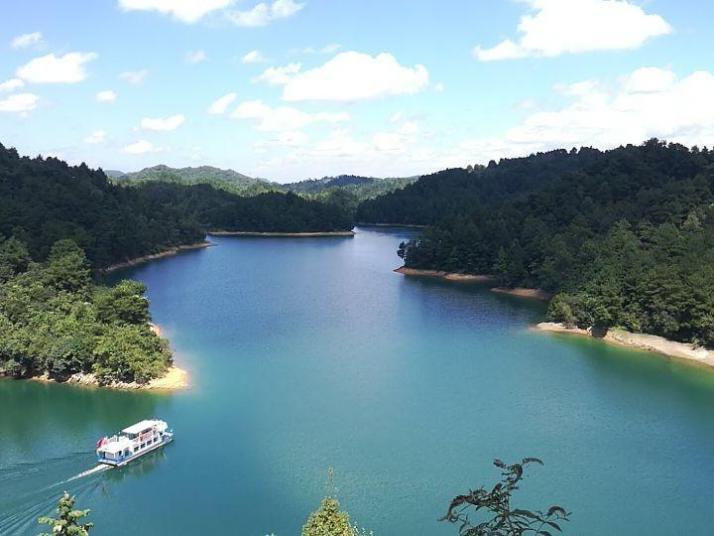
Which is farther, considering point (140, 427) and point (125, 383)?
point (125, 383)

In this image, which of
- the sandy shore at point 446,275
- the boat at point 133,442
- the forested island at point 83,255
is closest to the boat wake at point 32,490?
the boat at point 133,442

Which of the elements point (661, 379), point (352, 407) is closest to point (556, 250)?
point (661, 379)

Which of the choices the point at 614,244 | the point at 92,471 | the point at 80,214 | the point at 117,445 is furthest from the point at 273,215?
the point at 92,471

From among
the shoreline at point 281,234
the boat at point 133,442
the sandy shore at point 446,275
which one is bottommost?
the boat at point 133,442

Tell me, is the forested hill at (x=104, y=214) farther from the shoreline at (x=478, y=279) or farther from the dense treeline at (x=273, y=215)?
the shoreline at (x=478, y=279)

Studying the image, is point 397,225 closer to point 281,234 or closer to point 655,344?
point 281,234

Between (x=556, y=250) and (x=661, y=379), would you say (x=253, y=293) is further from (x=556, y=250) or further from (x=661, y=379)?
→ (x=661, y=379)

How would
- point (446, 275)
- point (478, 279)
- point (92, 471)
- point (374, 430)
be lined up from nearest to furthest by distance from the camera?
1. point (92, 471)
2. point (374, 430)
3. point (478, 279)
4. point (446, 275)
